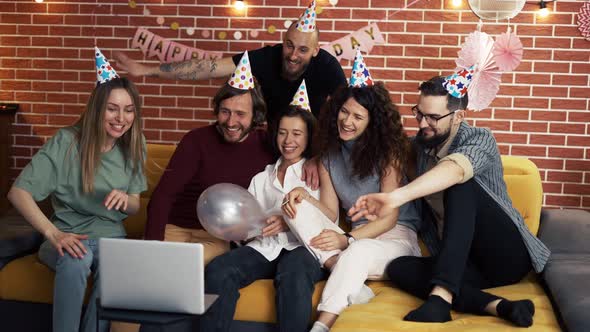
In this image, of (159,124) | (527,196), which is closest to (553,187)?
(527,196)

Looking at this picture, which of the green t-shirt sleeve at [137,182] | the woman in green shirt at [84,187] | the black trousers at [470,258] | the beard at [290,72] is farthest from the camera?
the beard at [290,72]

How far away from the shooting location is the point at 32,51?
4.45 meters

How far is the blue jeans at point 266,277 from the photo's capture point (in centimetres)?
238

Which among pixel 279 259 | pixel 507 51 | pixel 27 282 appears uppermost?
pixel 507 51

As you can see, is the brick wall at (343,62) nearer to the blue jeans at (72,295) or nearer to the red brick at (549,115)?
the red brick at (549,115)

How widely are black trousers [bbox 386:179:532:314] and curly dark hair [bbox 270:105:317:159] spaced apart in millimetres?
581

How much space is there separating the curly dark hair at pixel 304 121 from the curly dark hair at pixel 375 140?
0.06 m

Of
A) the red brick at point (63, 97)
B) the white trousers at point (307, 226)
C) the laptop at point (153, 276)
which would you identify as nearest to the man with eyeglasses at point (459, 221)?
the white trousers at point (307, 226)

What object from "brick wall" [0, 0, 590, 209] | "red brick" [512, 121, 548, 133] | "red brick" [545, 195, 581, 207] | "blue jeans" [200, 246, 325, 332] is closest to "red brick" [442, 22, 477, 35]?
"brick wall" [0, 0, 590, 209]

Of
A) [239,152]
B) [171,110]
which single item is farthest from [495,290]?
[171,110]

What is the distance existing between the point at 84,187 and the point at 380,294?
1122 mm

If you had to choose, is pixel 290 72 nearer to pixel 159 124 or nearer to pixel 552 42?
pixel 159 124

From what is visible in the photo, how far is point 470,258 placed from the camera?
2598 mm

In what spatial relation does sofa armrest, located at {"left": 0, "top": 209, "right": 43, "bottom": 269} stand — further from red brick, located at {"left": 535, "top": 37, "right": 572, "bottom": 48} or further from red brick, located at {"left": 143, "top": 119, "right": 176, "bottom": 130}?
red brick, located at {"left": 535, "top": 37, "right": 572, "bottom": 48}
